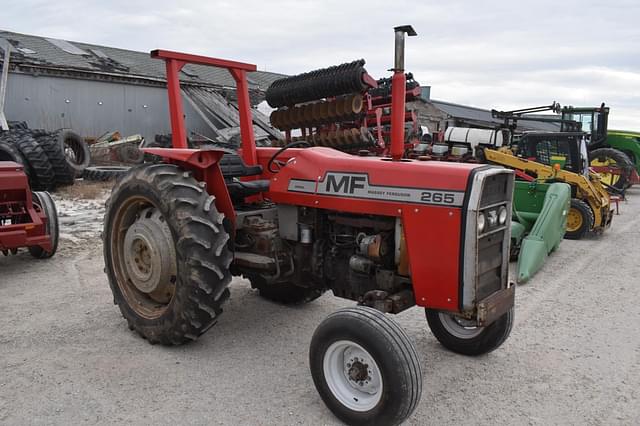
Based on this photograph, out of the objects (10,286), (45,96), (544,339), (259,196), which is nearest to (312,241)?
(259,196)

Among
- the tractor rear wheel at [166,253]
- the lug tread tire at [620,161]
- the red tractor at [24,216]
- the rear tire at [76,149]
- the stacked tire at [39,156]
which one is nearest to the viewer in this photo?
the tractor rear wheel at [166,253]

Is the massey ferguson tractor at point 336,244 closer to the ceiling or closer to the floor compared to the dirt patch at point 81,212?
closer to the ceiling

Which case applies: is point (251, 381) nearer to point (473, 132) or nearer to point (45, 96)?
point (473, 132)

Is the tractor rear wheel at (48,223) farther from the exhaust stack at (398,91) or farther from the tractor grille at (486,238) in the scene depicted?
the tractor grille at (486,238)

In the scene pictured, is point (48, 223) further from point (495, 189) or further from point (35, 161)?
point (495, 189)

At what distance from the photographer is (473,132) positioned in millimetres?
12602

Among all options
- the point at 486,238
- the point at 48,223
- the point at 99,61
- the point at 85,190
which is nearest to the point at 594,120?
the point at 85,190

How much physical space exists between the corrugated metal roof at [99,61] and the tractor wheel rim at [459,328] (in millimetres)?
15595

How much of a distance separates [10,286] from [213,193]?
2.72 metres

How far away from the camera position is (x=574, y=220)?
8336 mm

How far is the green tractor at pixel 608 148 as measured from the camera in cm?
1403

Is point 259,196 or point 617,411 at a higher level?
point 259,196

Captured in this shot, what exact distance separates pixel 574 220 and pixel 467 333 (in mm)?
5647

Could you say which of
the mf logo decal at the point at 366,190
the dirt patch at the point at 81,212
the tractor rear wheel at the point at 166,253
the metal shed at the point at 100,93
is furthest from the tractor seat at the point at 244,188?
the metal shed at the point at 100,93
